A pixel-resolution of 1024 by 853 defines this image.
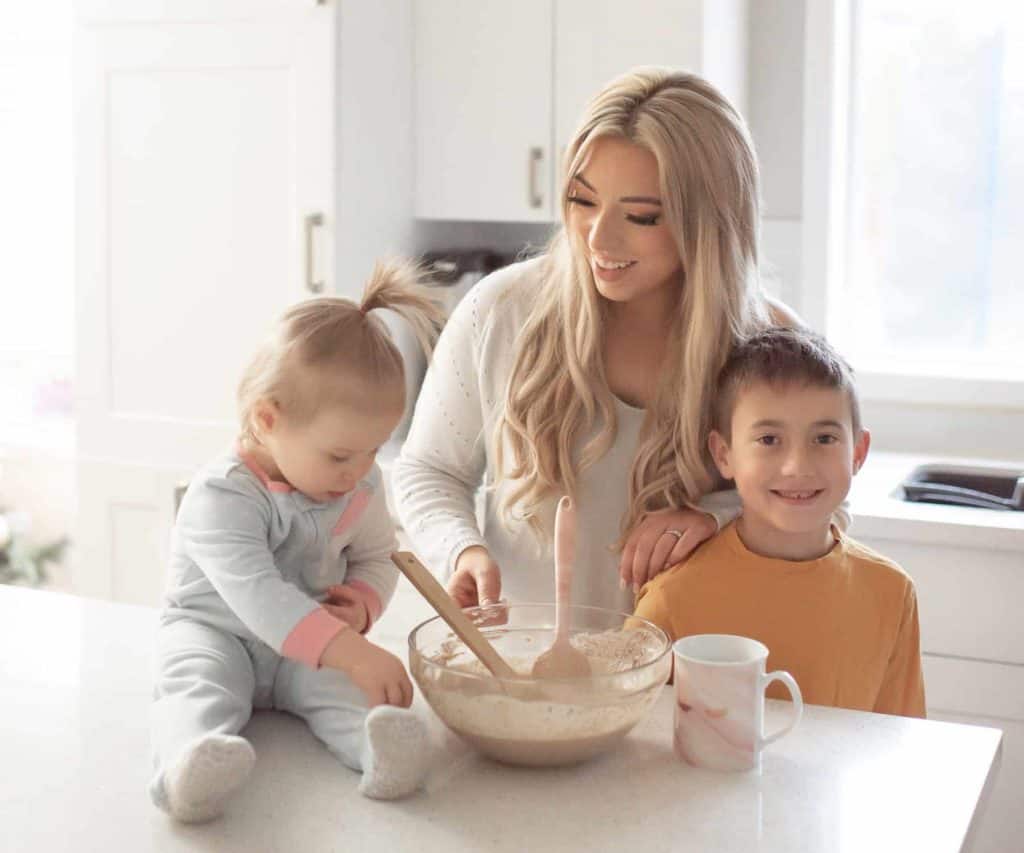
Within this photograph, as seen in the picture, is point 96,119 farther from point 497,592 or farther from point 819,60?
point 497,592

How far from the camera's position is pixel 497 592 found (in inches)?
61.7

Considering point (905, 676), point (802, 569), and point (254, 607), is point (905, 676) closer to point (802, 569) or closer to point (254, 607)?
point (802, 569)

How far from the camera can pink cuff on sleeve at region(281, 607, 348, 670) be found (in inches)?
46.6

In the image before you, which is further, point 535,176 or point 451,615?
point 535,176

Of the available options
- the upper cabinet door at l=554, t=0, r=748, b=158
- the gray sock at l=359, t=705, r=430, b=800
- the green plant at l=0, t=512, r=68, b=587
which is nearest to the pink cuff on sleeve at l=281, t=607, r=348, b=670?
the gray sock at l=359, t=705, r=430, b=800

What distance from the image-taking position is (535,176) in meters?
2.89

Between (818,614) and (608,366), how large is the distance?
0.42 m

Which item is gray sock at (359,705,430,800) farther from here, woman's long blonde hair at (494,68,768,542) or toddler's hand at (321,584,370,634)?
woman's long blonde hair at (494,68,768,542)

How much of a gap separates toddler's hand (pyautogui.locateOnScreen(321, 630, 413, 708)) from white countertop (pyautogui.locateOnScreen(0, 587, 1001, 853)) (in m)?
0.06

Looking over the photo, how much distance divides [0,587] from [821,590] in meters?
0.96

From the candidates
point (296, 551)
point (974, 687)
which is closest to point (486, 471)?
point (296, 551)

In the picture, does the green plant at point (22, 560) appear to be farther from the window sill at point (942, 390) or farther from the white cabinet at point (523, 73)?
the window sill at point (942, 390)

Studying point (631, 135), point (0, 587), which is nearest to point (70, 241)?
point (0, 587)

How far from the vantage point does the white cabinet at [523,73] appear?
106 inches
